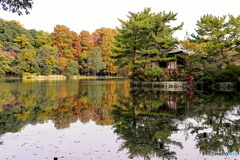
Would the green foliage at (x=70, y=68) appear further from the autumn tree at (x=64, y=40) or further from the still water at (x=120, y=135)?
the still water at (x=120, y=135)

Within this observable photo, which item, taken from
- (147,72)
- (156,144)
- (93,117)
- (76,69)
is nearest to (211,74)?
(147,72)

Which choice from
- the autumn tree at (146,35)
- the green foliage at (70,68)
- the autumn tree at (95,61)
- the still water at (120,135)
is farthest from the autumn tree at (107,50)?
the still water at (120,135)

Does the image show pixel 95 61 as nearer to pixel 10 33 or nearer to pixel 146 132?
pixel 10 33

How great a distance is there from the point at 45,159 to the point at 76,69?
2153 inches

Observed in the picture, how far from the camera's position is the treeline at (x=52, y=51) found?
5171cm

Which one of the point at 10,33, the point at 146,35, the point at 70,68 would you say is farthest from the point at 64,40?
the point at 146,35

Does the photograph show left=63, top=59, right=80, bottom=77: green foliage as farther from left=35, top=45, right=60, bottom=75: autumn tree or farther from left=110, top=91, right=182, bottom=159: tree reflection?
left=110, top=91, right=182, bottom=159: tree reflection

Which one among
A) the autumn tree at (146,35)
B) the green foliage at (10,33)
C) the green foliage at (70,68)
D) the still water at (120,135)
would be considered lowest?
the still water at (120,135)

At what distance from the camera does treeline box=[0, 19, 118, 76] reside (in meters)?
51.7

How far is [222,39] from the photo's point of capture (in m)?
29.8

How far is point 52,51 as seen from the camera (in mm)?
54656

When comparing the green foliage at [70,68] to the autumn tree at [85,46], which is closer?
the green foliage at [70,68]

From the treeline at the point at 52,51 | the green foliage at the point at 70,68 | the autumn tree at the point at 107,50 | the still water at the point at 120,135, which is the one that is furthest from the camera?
the autumn tree at the point at 107,50

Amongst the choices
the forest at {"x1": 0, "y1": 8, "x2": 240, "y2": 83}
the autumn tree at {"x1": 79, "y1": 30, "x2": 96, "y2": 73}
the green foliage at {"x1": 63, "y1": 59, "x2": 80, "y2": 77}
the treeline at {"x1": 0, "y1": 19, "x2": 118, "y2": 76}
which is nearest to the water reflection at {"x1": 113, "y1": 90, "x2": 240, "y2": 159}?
the forest at {"x1": 0, "y1": 8, "x2": 240, "y2": 83}
